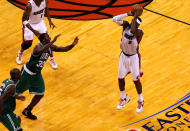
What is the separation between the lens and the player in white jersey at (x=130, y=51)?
9.60 m

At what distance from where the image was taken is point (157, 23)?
44.3 ft

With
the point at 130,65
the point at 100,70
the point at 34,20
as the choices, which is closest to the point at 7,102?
the point at 130,65

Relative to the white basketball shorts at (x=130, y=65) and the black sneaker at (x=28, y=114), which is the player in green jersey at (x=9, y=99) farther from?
the white basketball shorts at (x=130, y=65)

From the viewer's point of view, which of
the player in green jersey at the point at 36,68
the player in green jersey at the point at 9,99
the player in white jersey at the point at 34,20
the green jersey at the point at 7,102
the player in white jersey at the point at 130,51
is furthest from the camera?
the player in white jersey at the point at 34,20

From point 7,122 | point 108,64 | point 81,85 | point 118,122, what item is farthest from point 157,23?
point 7,122

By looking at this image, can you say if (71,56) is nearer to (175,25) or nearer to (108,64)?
(108,64)

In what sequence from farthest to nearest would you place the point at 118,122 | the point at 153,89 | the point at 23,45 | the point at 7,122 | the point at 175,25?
the point at 175,25, the point at 23,45, the point at 153,89, the point at 118,122, the point at 7,122

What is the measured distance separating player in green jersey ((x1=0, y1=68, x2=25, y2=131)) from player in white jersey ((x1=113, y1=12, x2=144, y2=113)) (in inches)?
81.7

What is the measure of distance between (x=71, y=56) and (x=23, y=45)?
1200 millimetres

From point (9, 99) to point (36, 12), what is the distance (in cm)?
307

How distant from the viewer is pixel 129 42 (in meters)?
9.66

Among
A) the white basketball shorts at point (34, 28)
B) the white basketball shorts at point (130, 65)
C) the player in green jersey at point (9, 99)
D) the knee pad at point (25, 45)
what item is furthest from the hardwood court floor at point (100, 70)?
the player in green jersey at point (9, 99)

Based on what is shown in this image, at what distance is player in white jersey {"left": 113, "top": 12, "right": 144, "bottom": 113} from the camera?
960 cm

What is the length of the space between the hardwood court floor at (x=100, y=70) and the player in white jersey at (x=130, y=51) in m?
0.69
